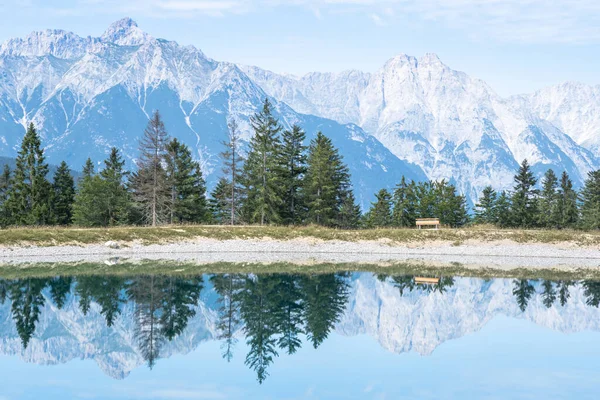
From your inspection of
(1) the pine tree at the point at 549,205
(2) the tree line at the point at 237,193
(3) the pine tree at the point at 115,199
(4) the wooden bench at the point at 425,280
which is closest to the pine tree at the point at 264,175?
(2) the tree line at the point at 237,193

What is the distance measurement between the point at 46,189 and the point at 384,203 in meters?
52.2

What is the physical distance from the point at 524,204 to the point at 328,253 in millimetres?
55010

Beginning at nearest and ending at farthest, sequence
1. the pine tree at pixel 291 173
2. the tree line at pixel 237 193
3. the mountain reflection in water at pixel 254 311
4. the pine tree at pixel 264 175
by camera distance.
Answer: the mountain reflection in water at pixel 254 311, the pine tree at pixel 264 175, the tree line at pixel 237 193, the pine tree at pixel 291 173

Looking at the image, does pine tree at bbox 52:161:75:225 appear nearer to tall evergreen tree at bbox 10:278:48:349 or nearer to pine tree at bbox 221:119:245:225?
pine tree at bbox 221:119:245:225

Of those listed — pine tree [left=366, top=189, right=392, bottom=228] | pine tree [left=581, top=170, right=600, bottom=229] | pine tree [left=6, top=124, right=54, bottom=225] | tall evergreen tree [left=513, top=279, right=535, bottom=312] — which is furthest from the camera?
pine tree [left=366, top=189, right=392, bottom=228]

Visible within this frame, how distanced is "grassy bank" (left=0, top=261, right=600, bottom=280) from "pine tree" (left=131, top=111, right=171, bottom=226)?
2342 centimetres

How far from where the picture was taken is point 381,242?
70750mm

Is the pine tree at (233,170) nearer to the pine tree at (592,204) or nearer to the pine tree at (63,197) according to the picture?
the pine tree at (63,197)

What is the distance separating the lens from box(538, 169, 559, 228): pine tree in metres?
110

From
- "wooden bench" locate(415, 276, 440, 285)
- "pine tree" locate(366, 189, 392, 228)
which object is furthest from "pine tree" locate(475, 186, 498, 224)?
"wooden bench" locate(415, 276, 440, 285)

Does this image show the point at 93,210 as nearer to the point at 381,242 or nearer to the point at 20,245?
the point at 20,245

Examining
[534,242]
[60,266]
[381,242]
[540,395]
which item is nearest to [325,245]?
[381,242]

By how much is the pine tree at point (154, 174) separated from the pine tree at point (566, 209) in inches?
2408

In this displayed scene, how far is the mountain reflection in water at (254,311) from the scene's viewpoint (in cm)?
3130
